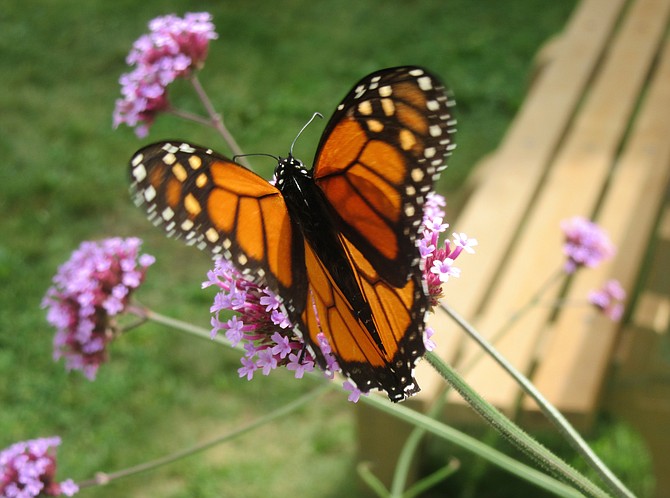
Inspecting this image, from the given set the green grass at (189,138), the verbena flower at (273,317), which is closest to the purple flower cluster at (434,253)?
the verbena flower at (273,317)

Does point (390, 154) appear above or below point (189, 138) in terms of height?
above

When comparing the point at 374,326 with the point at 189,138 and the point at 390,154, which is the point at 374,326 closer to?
the point at 390,154

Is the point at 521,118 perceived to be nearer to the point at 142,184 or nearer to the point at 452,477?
the point at 452,477

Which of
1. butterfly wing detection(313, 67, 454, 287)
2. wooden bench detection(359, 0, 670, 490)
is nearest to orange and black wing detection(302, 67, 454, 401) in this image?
butterfly wing detection(313, 67, 454, 287)

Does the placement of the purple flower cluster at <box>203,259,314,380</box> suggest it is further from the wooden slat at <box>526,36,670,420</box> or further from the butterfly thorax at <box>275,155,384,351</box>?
the wooden slat at <box>526,36,670,420</box>

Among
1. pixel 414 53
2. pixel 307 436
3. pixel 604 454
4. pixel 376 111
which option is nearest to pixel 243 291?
pixel 376 111

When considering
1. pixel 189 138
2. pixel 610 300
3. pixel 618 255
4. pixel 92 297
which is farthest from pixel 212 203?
pixel 189 138

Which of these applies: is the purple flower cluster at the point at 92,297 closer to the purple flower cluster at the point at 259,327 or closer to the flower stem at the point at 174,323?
the flower stem at the point at 174,323
